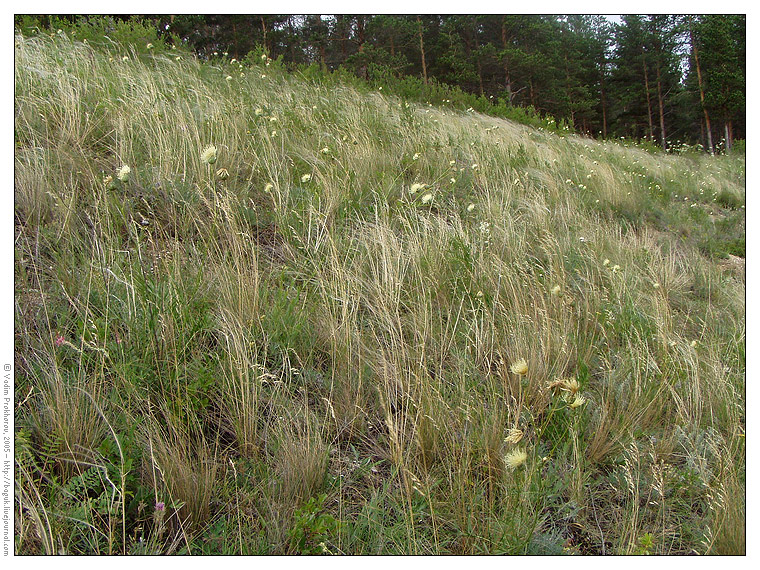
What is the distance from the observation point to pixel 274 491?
1.23m

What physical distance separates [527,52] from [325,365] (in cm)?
2098

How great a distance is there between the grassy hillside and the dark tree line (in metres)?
11.0

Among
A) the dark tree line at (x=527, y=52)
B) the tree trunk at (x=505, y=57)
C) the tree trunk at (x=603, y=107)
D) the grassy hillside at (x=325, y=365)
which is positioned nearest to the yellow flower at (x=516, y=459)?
the grassy hillside at (x=325, y=365)

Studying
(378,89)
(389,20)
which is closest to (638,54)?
(389,20)

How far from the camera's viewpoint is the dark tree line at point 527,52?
49.8 ft

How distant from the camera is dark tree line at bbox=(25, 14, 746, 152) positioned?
15.2 m

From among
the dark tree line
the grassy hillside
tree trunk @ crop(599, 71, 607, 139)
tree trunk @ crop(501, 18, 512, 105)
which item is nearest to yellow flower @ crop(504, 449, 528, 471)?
the grassy hillside

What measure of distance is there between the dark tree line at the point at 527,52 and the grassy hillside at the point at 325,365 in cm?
1105

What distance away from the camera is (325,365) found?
1.80 metres

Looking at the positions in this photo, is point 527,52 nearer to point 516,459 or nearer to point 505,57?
point 505,57

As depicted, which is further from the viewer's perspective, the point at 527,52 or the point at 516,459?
the point at 527,52

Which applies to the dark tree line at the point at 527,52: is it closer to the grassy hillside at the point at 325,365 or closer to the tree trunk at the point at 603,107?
the tree trunk at the point at 603,107

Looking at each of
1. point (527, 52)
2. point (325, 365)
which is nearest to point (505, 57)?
point (527, 52)

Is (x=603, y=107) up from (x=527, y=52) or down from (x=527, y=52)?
down
